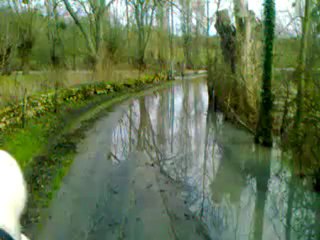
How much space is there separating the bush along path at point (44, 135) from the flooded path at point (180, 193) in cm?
24

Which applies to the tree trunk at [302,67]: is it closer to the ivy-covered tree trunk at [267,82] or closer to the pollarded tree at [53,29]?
the ivy-covered tree trunk at [267,82]

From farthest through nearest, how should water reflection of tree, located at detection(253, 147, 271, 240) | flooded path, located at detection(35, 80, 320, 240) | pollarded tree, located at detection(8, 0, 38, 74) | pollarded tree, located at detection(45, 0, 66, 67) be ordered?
pollarded tree, located at detection(8, 0, 38, 74) < pollarded tree, located at detection(45, 0, 66, 67) < water reflection of tree, located at detection(253, 147, 271, 240) < flooded path, located at detection(35, 80, 320, 240)

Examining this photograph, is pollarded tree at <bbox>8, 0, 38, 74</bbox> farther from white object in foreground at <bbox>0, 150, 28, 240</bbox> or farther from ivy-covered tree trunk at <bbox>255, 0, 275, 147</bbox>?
white object in foreground at <bbox>0, 150, 28, 240</bbox>

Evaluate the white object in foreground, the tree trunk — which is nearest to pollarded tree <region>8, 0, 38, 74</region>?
the tree trunk

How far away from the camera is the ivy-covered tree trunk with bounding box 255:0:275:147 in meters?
7.84

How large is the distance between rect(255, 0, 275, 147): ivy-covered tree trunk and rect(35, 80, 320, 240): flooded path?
20.1 inches

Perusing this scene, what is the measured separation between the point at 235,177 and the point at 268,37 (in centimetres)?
333

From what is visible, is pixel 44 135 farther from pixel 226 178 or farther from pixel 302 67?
pixel 302 67

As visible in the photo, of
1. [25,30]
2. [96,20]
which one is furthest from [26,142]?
[25,30]

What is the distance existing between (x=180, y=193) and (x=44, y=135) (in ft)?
14.7

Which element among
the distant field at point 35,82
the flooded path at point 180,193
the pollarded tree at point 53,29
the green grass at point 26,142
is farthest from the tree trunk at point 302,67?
the pollarded tree at point 53,29

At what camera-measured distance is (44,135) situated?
344 inches

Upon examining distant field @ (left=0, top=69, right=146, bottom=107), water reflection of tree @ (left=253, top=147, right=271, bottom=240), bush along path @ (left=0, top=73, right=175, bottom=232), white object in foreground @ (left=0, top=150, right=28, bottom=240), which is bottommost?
water reflection of tree @ (left=253, top=147, right=271, bottom=240)

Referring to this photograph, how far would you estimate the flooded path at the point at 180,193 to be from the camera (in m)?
4.50
